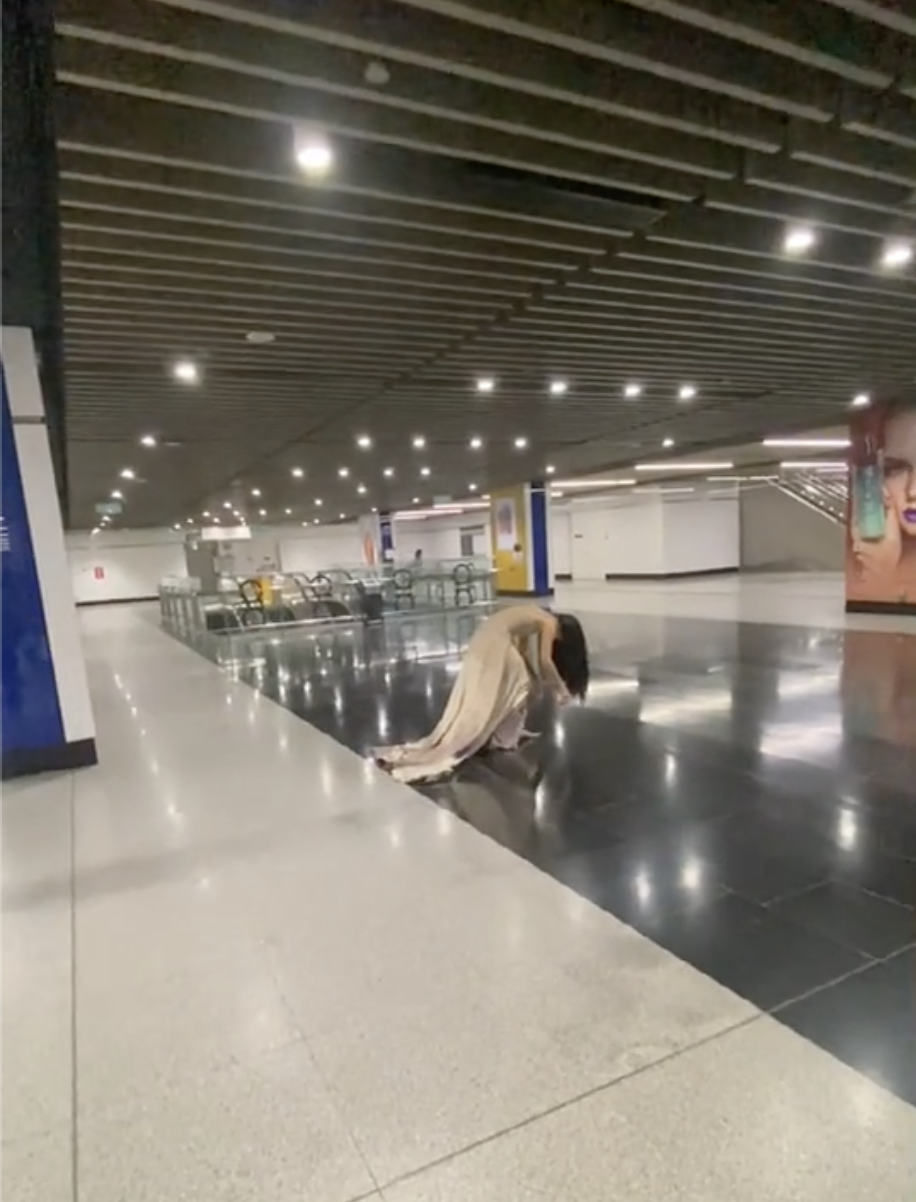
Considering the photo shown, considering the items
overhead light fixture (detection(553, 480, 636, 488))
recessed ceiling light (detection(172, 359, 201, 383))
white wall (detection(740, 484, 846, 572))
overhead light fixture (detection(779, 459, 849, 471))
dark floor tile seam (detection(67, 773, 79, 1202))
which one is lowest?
dark floor tile seam (detection(67, 773, 79, 1202))

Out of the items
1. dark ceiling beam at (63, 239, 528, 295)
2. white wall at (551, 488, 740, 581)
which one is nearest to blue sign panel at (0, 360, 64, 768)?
dark ceiling beam at (63, 239, 528, 295)

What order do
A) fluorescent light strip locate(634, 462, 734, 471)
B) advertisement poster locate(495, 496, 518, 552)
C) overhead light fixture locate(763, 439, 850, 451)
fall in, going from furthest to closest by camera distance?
1. advertisement poster locate(495, 496, 518, 552)
2. fluorescent light strip locate(634, 462, 734, 471)
3. overhead light fixture locate(763, 439, 850, 451)

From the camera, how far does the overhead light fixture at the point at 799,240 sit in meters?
4.61

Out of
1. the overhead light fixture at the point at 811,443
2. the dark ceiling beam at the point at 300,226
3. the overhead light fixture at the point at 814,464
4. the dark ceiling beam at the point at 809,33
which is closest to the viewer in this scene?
the dark ceiling beam at the point at 809,33

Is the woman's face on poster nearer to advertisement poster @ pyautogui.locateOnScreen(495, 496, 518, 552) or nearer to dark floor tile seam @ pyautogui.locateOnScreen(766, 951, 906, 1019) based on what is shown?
advertisement poster @ pyautogui.locateOnScreen(495, 496, 518, 552)

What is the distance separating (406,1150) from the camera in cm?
173

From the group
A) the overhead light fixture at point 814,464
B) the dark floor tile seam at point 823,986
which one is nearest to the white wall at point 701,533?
the overhead light fixture at point 814,464

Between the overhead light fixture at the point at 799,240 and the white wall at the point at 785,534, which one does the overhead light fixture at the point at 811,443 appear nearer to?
the white wall at the point at 785,534

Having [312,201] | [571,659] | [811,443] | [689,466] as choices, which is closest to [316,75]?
[312,201]

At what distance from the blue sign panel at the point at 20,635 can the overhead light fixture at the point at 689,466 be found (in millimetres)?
14058

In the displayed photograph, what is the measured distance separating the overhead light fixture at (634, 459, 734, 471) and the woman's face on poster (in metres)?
5.85

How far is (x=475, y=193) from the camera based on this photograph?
386 cm

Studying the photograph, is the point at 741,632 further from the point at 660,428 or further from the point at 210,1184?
the point at 210,1184

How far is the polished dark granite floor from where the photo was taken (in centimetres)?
238
